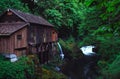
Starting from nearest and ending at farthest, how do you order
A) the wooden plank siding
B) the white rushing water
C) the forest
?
the forest, the wooden plank siding, the white rushing water

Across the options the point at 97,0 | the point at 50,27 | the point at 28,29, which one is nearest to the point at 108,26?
the point at 97,0

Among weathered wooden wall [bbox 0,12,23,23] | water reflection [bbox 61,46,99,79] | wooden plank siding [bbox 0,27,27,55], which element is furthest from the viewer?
water reflection [bbox 61,46,99,79]

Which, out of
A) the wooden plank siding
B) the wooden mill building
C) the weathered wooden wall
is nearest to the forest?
the wooden mill building

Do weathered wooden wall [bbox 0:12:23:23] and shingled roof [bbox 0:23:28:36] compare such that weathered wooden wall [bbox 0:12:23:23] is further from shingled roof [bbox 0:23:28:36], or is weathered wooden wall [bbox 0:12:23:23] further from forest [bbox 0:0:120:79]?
forest [bbox 0:0:120:79]

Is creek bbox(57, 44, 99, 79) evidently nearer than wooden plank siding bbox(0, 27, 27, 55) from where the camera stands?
No

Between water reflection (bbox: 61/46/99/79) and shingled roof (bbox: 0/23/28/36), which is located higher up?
shingled roof (bbox: 0/23/28/36)

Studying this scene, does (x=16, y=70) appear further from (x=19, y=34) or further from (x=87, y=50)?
(x=87, y=50)

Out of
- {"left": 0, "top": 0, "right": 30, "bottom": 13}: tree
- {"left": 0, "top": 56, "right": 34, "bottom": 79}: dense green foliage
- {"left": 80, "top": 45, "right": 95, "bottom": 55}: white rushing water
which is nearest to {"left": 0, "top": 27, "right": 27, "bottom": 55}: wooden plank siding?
{"left": 0, "top": 56, "right": 34, "bottom": 79}: dense green foliage

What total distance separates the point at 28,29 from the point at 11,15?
2567 mm

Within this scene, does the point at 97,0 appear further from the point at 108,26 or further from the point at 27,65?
the point at 27,65

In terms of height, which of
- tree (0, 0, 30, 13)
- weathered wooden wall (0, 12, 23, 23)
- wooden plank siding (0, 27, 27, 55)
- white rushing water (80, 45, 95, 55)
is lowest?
white rushing water (80, 45, 95, 55)

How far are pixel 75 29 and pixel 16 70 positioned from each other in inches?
1332

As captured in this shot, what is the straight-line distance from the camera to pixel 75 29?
50.8 metres

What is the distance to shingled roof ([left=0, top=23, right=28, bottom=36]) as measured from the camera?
923 inches
